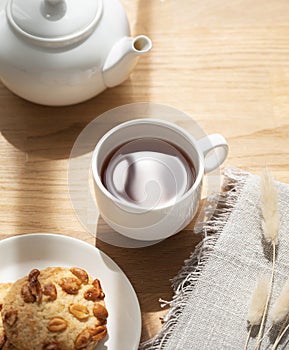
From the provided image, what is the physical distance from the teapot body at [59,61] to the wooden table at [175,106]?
75 millimetres

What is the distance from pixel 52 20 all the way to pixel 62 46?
0.04 meters

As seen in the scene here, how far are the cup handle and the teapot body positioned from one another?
205 mm

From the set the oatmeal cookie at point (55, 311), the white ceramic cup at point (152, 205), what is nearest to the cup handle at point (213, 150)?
the white ceramic cup at point (152, 205)

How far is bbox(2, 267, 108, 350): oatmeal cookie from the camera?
960 mm

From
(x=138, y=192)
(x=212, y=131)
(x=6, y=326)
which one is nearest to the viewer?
(x=6, y=326)

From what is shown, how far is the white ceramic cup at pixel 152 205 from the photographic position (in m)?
1.02

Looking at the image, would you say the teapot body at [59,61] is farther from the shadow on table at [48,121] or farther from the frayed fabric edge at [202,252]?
the frayed fabric edge at [202,252]

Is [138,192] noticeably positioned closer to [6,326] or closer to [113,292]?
[113,292]

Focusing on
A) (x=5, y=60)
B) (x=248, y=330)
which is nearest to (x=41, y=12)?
(x=5, y=60)

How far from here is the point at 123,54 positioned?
3.68 ft

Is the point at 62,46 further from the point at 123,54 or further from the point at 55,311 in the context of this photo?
the point at 55,311

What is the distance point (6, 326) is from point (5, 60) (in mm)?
402

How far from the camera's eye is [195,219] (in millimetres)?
1122

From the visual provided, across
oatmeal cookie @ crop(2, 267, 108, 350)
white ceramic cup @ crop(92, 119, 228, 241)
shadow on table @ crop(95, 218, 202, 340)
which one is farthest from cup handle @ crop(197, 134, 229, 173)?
oatmeal cookie @ crop(2, 267, 108, 350)
